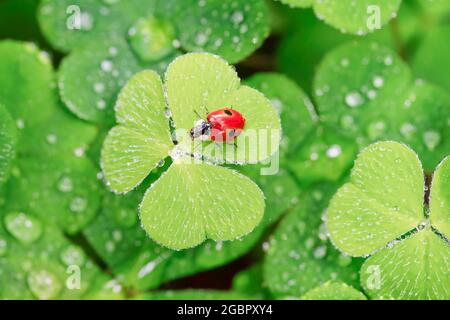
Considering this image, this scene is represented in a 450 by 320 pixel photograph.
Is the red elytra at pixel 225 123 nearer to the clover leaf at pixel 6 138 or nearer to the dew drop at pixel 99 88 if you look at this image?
the dew drop at pixel 99 88

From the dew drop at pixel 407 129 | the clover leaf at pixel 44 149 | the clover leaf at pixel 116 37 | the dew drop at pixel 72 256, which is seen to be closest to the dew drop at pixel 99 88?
the clover leaf at pixel 116 37

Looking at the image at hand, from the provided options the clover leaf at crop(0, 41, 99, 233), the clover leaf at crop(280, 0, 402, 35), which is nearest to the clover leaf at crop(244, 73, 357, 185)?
the clover leaf at crop(280, 0, 402, 35)

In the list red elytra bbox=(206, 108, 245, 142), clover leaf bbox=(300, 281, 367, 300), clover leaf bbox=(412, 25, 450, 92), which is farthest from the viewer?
clover leaf bbox=(412, 25, 450, 92)

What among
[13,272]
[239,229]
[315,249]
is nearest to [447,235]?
[315,249]

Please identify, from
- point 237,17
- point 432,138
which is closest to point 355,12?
point 237,17

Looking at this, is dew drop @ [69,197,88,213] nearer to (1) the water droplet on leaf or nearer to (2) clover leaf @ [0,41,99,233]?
(2) clover leaf @ [0,41,99,233]

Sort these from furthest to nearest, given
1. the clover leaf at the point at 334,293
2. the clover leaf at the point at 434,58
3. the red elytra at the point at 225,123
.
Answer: the clover leaf at the point at 434,58 < the clover leaf at the point at 334,293 < the red elytra at the point at 225,123

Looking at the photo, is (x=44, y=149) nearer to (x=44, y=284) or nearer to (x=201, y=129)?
→ (x=44, y=284)
